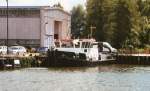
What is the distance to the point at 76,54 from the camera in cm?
10956

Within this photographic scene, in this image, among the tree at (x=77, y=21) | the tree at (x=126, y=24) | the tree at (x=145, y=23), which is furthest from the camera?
the tree at (x=77, y=21)

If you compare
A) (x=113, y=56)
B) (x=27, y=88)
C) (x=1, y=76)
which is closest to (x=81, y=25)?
(x=113, y=56)

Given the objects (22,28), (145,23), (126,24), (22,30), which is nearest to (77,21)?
(145,23)

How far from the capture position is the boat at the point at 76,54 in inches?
4277

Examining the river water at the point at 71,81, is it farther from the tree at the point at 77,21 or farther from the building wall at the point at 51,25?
the tree at the point at 77,21

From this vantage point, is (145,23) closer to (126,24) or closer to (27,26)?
(126,24)

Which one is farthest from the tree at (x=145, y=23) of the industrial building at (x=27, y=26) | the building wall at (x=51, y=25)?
the industrial building at (x=27, y=26)

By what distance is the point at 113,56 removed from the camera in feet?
420

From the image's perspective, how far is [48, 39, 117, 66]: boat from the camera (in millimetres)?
108625

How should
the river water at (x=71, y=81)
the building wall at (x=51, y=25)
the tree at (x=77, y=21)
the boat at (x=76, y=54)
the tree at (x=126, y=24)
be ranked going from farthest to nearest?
the tree at (x=77, y=21) → the building wall at (x=51, y=25) → the tree at (x=126, y=24) → the boat at (x=76, y=54) → the river water at (x=71, y=81)

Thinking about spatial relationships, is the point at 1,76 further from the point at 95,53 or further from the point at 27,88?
the point at 95,53

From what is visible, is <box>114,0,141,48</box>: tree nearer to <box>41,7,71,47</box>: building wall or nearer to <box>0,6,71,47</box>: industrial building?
<box>41,7,71,47</box>: building wall

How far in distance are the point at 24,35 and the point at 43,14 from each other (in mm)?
5535

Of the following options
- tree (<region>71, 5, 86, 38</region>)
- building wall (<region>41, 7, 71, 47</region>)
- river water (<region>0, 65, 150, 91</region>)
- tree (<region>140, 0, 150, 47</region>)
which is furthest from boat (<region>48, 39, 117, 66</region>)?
tree (<region>71, 5, 86, 38</region>)
